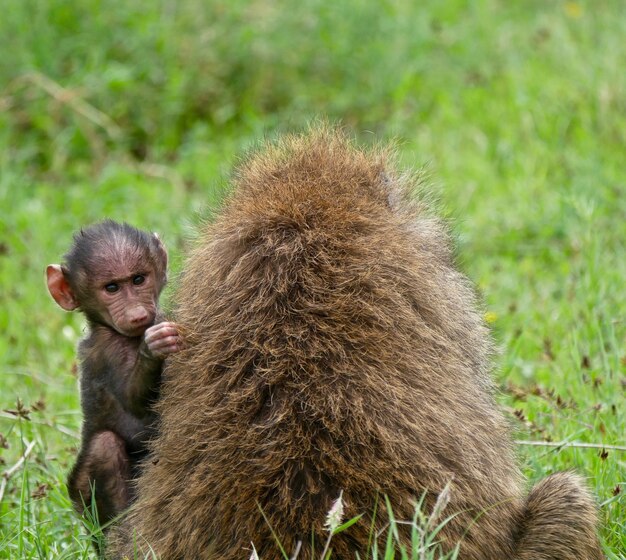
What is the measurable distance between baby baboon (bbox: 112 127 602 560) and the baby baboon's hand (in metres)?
0.04

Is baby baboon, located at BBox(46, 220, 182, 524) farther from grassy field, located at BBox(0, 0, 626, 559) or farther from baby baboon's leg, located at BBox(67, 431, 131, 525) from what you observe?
grassy field, located at BBox(0, 0, 626, 559)

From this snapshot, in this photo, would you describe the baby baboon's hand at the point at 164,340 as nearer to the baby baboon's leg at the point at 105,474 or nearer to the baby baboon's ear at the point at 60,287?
the baby baboon's leg at the point at 105,474

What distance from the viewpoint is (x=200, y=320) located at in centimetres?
361

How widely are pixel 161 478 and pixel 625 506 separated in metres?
1.87

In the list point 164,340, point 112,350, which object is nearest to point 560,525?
point 164,340

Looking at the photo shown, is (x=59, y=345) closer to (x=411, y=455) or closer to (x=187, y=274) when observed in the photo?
(x=187, y=274)

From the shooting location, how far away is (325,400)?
3.34 metres

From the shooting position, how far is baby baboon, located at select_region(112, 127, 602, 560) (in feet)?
10.8

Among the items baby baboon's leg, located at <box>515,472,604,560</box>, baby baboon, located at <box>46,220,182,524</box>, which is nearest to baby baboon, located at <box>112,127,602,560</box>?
baby baboon's leg, located at <box>515,472,604,560</box>

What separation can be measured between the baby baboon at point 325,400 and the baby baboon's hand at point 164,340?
43 millimetres

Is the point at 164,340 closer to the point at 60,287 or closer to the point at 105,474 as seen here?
the point at 105,474

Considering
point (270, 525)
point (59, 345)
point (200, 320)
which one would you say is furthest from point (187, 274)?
point (59, 345)

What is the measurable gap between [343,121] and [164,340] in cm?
571

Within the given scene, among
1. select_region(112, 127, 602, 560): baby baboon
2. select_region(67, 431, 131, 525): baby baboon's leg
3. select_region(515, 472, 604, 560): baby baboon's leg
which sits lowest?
select_region(515, 472, 604, 560): baby baboon's leg
